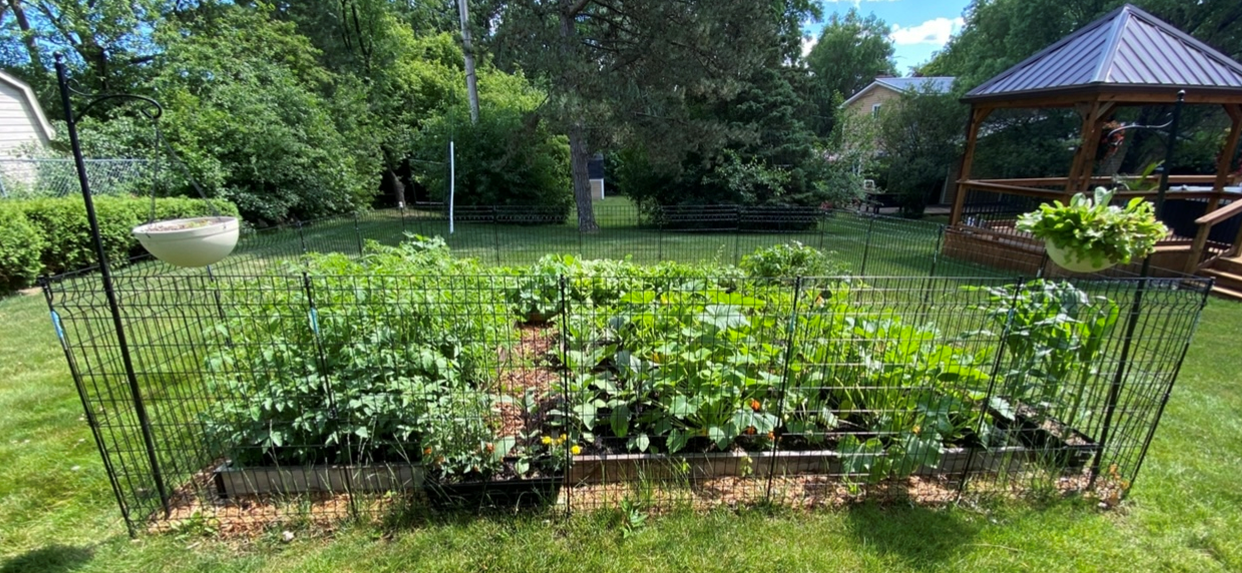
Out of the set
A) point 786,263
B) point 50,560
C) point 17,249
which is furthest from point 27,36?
point 786,263

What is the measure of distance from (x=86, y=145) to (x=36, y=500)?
10608 mm

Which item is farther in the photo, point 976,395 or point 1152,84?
point 1152,84

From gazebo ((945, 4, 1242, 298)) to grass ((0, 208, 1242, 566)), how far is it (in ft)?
15.8

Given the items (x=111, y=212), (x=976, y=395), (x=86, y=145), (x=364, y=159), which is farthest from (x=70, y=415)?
(x=364, y=159)

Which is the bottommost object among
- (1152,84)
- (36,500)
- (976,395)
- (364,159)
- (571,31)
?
(36,500)

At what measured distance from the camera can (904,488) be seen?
256 centimetres

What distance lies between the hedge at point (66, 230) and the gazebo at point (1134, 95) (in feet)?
36.0

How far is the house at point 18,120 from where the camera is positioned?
9938 millimetres

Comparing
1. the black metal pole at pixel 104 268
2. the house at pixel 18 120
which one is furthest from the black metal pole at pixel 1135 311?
the house at pixel 18 120

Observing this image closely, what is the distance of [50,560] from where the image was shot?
6.86 ft

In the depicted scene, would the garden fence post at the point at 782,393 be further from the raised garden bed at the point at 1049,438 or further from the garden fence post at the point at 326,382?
the garden fence post at the point at 326,382

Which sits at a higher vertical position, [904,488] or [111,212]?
[111,212]

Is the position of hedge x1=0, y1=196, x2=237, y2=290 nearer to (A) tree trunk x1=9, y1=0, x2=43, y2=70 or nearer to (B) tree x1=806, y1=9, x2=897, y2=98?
(A) tree trunk x1=9, y1=0, x2=43, y2=70

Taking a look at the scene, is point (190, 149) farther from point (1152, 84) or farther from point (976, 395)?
point (1152, 84)
